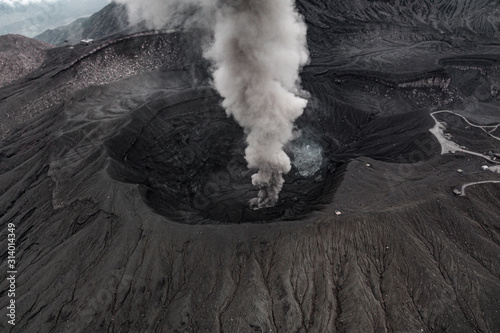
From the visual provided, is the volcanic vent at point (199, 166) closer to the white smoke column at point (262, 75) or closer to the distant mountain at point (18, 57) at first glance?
the white smoke column at point (262, 75)

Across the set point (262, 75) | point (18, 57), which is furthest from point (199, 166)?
point (18, 57)

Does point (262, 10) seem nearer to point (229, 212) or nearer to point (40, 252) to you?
point (229, 212)

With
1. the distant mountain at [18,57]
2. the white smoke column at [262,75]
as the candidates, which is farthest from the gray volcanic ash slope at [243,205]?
the distant mountain at [18,57]

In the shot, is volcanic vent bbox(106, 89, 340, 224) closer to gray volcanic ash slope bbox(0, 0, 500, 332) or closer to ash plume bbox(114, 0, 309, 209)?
gray volcanic ash slope bbox(0, 0, 500, 332)

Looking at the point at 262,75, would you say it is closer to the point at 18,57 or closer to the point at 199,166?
the point at 199,166

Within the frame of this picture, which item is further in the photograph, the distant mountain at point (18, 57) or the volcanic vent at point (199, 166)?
the distant mountain at point (18, 57)

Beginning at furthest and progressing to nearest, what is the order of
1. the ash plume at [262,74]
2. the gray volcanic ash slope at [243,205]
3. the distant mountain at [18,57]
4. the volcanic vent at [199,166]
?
the distant mountain at [18,57]
the volcanic vent at [199,166]
the ash plume at [262,74]
the gray volcanic ash slope at [243,205]

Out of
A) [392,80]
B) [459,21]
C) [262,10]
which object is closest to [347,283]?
[262,10]
